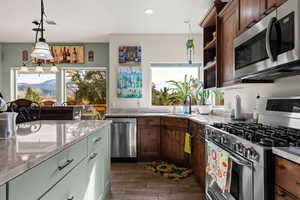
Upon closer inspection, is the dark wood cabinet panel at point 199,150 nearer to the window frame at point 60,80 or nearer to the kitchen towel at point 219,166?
the kitchen towel at point 219,166

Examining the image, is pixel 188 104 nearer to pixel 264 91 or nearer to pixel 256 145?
pixel 264 91

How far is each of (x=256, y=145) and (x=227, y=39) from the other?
176cm

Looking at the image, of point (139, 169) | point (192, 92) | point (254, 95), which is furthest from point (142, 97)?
point (254, 95)

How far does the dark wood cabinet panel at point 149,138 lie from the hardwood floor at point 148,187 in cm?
58

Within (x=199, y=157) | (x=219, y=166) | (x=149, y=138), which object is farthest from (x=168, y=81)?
(x=219, y=166)

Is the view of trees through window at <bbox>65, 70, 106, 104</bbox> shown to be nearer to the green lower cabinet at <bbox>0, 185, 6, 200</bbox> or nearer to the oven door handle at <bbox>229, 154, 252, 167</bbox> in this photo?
the oven door handle at <bbox>229, 154, 252, 167</bbox>

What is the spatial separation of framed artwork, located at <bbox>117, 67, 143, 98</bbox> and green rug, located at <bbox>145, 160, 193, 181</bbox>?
61.3 inches

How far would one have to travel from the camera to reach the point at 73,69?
538 cm

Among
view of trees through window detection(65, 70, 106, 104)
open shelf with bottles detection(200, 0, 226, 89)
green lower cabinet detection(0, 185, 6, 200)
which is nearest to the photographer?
green lower cabinet detection(0, 185, 6, 200)

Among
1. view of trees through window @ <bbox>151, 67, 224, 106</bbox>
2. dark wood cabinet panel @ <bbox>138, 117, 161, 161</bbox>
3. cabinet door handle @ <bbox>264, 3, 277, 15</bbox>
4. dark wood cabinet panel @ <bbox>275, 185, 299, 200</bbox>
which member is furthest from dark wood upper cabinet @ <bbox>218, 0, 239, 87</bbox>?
view of trees through window @ <bbox>151, 67, 224, 106</bbox>

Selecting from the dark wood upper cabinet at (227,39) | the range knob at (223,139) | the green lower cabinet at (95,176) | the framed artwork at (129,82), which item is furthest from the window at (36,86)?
the range knob at (223,139)

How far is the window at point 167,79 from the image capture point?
15.2 feet

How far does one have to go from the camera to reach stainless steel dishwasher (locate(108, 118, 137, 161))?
383 centimetres

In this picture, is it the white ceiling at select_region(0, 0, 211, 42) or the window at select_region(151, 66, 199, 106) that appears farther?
the window at select_region(151, 66, 199, 106)
